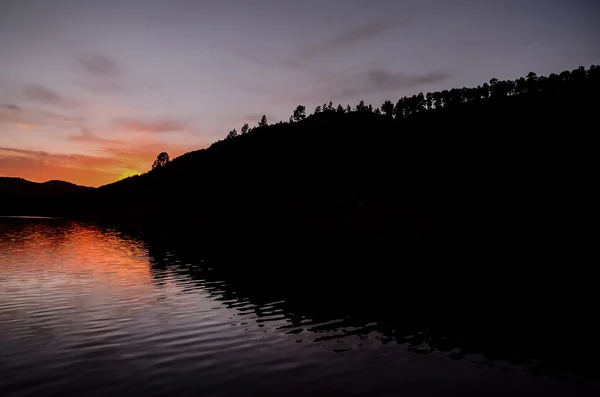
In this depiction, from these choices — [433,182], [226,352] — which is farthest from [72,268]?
[433,182]

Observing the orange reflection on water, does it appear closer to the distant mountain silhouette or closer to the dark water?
the dark water

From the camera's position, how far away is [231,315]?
928 inches

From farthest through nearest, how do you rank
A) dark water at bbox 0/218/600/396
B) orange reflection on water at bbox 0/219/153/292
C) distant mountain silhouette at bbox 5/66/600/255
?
distant mountain silhouette at bbox 5/66/600/255 → orange reflection on water at bbox 0/219/153/292 → dark water at bbox 0/218/600/396

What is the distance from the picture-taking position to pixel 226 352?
Result: 16.8 m

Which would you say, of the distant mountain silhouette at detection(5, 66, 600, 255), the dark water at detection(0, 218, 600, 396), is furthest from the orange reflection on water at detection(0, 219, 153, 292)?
the distant mountain silhouette at detection(5, 66, 600, 255)

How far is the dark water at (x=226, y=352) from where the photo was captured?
13.5m

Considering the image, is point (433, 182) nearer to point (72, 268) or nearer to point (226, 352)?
point (72, 268)

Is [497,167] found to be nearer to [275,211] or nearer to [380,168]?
[380,168]

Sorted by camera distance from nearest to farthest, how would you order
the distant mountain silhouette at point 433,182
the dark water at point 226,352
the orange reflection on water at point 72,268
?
the dark water at point 226,352 < the orange reflection on water at point 72,268 < the distant mountain silhouette at point 433,182

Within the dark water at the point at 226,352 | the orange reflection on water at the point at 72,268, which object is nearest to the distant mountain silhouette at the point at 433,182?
the orange reflection on water at the point at 72,268

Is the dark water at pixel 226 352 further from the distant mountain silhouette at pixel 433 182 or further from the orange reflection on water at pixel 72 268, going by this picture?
the distant mountain silhouette at pixel 433 182

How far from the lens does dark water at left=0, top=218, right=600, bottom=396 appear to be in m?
13.5

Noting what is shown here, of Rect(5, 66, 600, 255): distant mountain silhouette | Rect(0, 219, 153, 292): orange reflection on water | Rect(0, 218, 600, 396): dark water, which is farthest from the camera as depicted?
Rect(5, 66, 600, 255): distant mountain silhouette

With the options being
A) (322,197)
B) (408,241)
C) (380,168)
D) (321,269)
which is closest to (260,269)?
(321,269)
